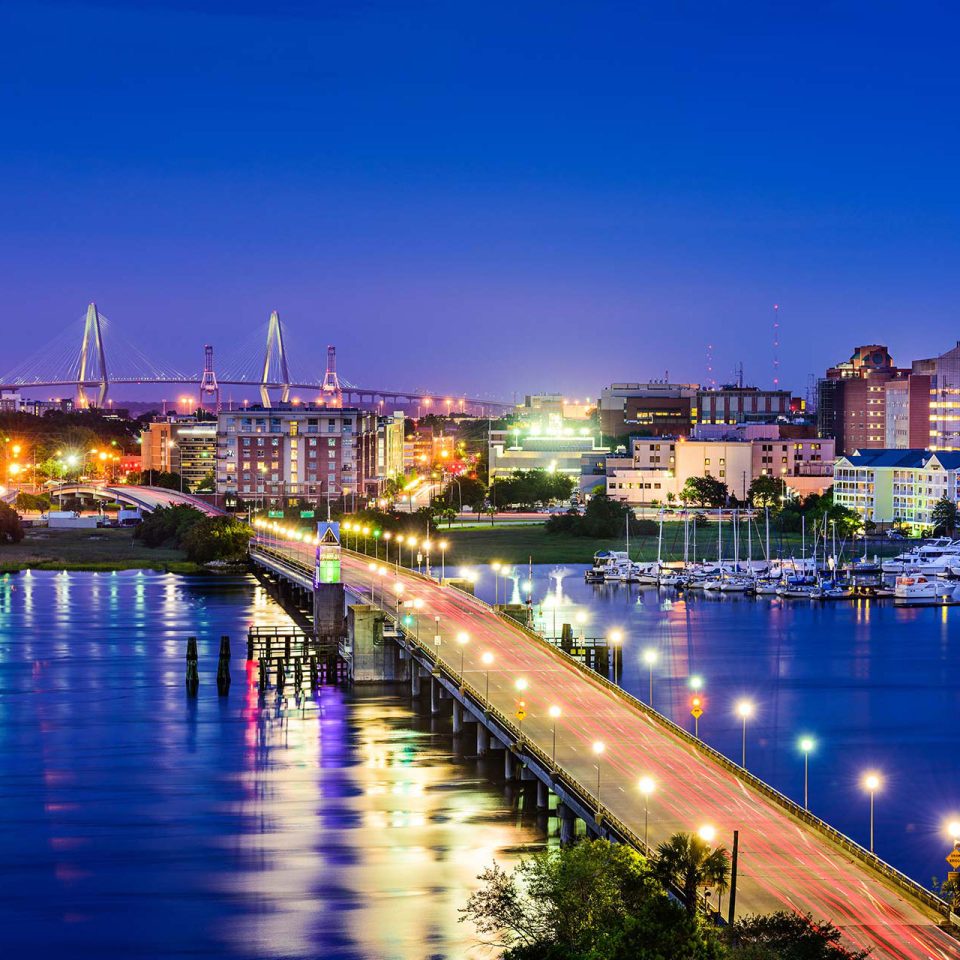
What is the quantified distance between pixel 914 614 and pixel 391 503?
144 ft

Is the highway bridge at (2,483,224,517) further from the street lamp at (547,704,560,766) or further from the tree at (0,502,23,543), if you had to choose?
the street lamp at (547,704,560,766)

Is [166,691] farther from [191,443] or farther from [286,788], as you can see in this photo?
[191,443]

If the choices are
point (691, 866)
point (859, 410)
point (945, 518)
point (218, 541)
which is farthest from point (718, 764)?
point (859, 410)

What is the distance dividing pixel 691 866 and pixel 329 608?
2283 cm

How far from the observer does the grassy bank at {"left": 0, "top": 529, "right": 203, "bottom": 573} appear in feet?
204

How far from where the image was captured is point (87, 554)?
6638 centimetres

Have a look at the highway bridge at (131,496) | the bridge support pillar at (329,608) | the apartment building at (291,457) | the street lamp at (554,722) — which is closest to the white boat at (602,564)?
the highway bridge at (131,496)

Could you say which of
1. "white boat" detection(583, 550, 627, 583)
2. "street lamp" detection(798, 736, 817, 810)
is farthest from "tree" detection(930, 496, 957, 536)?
"street lamp" detection(798, 736, 817, 810)

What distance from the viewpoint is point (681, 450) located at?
90125mm

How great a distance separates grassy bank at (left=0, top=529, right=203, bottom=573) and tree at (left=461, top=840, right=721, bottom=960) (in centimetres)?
4685

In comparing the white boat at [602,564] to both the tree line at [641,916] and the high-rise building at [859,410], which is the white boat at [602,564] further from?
the high-rise building at [859,410]

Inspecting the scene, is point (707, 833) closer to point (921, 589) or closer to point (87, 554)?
point (921, 589)

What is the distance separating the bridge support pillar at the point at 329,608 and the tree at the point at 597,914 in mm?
20480

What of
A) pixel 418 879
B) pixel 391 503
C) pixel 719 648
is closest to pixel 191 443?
pixel 391 503
